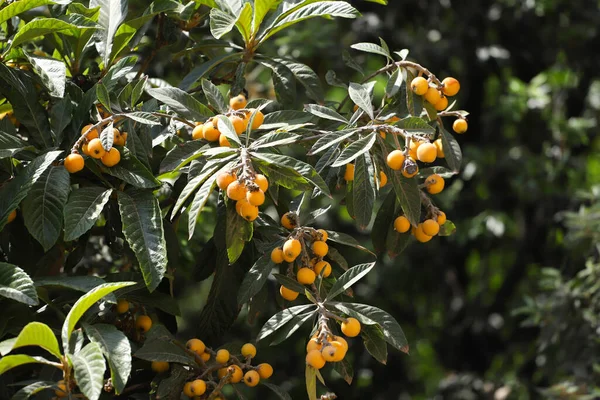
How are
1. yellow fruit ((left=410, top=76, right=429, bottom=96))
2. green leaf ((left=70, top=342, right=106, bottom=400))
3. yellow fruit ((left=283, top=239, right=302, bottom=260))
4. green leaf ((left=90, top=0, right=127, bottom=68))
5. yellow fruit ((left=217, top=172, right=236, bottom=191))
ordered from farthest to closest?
green leaf ((left=90, top=0, right=127, bottom=68)) → yellow fruit ((left=410, top=76, right=429, bottom=96)) → yellow fruit ((left=283, top=239, right=302, bottom=260)) → yellow fruit ((left=217, top=172, right=236, bottom=191)) → green leaf ((left=70, top=342, right=106, bottom=400))

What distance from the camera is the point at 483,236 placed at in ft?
11.4

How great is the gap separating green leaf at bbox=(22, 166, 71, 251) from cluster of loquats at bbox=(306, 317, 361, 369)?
0.42 m

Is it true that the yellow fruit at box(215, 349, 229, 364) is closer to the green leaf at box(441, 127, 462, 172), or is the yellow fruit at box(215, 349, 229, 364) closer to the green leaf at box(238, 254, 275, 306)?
the green leaf at box(238, 254, 275, 306)

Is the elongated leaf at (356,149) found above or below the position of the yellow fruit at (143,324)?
above

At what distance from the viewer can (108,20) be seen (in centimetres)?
146

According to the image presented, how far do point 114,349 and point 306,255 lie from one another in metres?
0.34

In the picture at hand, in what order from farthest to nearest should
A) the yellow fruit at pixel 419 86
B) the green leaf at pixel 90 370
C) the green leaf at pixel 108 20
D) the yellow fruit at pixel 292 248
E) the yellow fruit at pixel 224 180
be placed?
1. the green leaf at pixel 108 20
2. the yellow fruit at pixel 419 86
3. the yellow fruit at pixel 292 248
4. the yellow fruit at pixel 224 180
5. the green leaf at pixel 90 370

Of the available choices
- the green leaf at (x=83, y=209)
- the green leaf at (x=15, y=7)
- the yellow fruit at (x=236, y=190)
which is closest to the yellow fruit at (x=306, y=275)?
the yellow fruit at (x=236, y=190)

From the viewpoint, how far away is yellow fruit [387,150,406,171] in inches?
47.7

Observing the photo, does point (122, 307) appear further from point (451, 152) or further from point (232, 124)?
point (451, 152)

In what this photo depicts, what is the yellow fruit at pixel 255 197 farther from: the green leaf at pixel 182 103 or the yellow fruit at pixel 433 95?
the yellow fruit at pixel 433 95

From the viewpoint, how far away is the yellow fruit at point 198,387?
4.07ft

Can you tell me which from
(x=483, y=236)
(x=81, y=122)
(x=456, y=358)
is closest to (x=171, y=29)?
(x=81, y=122)

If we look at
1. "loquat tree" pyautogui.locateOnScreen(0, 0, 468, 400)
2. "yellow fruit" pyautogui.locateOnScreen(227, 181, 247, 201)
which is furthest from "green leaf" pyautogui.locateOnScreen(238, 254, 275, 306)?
"yellow fruit" pyautogui.locateOnScreen(227, 181, 247, 201)
